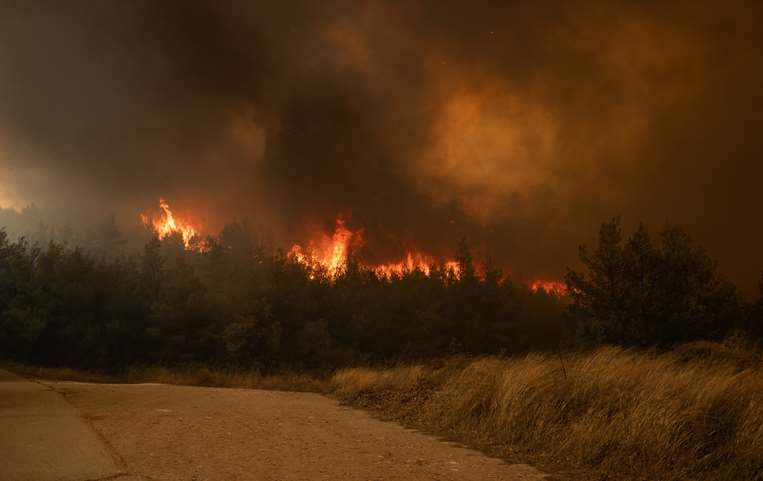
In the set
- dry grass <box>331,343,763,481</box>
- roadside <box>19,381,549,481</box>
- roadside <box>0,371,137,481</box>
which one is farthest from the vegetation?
roadside <box>0,371,137,481</box>

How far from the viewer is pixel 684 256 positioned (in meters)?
29.5

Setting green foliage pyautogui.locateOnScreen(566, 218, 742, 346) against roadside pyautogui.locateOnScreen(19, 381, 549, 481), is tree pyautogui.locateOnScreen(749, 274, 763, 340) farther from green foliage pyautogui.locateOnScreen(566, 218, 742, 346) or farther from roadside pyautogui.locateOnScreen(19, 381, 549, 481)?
roadside pyautogui.locateOnScreen(19, 381, 549, 481)

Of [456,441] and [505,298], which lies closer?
[456,441]

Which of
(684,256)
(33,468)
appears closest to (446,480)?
(33,468)

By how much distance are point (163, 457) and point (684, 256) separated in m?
30.5

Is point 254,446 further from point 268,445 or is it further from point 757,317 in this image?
point 757,317

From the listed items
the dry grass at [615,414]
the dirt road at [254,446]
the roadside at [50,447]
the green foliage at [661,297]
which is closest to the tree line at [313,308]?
the green foliage at [661,297]

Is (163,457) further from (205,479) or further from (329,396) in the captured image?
(329,396)

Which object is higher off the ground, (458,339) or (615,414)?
(458,339)

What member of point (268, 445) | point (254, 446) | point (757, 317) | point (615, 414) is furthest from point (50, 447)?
point (757, 317)

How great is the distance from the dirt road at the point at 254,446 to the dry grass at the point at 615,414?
888 mm

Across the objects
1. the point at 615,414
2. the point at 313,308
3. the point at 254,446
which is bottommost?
the point at 254,446

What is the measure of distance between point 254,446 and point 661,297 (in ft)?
90.0

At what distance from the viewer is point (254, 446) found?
670 centimetres
